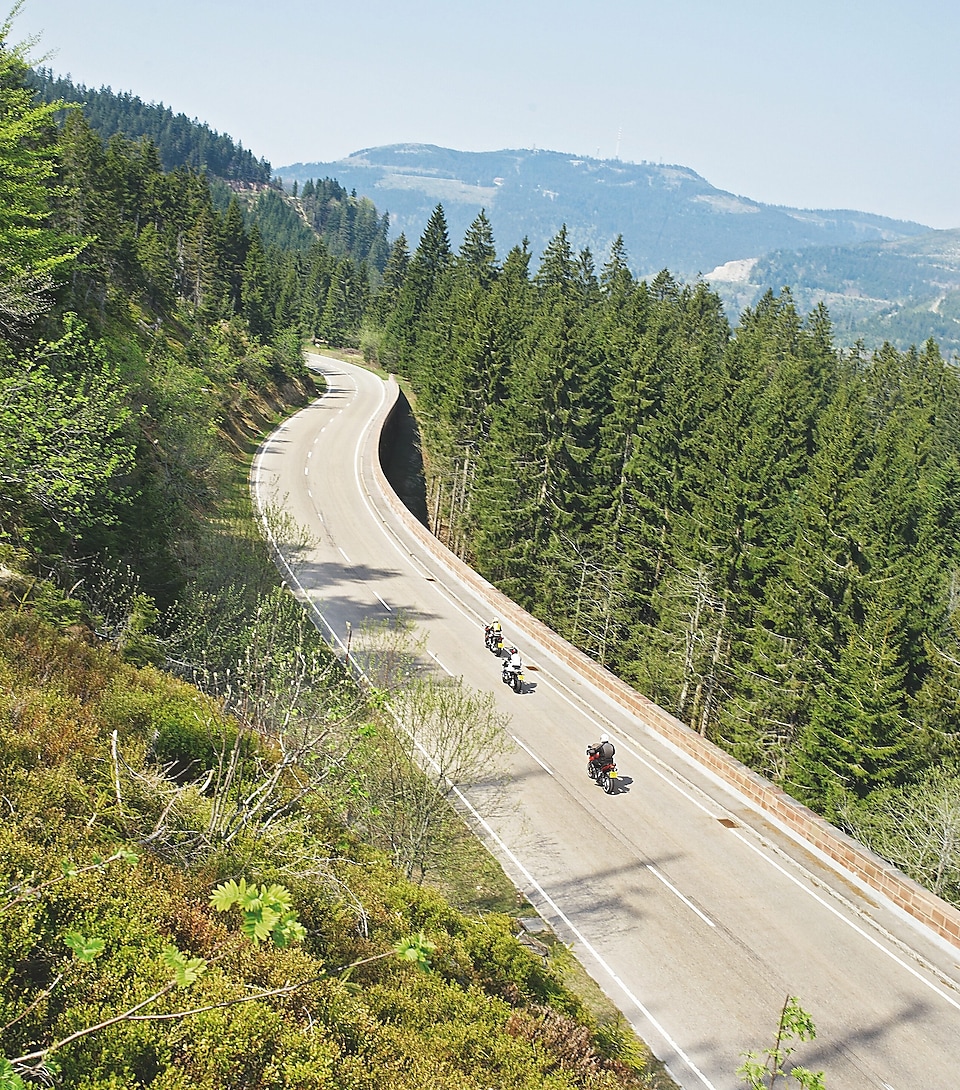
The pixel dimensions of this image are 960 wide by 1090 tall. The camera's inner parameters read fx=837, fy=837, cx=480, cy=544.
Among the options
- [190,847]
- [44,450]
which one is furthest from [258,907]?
[44,450]

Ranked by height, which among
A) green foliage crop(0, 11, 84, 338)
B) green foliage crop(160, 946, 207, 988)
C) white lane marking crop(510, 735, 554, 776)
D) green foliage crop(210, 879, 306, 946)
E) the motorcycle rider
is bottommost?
white lane marking crop(510, 735, 554, 776)

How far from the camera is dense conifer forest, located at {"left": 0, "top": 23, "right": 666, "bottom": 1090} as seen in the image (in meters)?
5.77

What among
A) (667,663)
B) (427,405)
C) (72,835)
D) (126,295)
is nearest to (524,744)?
(72,835)

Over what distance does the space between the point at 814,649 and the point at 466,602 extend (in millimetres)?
12871

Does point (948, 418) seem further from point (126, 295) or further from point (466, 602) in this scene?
point (126, 295)

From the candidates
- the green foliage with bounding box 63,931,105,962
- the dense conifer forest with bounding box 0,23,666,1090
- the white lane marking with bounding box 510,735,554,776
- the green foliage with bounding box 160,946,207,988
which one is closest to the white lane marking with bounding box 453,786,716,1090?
the dense conifer forest with bounding box 0,23,666,1090

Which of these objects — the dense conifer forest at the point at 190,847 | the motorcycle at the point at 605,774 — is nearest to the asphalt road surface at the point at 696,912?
the motorcycle at the point at 605,774

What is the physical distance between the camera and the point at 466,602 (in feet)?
102

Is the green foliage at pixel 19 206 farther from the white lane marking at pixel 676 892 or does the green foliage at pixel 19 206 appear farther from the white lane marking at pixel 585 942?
the white lane marking at pixel 676 892

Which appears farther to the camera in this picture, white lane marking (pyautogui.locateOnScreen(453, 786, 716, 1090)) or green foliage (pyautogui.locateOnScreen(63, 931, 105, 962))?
white lane marking (pyautogui.locateOnScreen(453, 786, 716, 1090))

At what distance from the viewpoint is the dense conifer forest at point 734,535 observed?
26844mm

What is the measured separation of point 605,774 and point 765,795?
11.3 feet

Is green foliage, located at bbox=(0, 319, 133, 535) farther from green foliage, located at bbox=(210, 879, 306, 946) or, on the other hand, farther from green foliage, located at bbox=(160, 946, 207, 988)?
green foliage, located at bbox=(210, 879, 306, 946)

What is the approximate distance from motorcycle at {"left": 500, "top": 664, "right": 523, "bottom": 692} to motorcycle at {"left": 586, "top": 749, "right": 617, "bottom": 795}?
5102 mm
